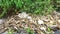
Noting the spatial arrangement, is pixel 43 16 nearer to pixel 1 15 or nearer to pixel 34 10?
pixel 34 10

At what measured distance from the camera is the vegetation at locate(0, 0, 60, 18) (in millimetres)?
4602

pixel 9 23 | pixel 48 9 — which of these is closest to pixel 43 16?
pixel 48 9

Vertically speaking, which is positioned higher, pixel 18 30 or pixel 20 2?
pixel 20 2

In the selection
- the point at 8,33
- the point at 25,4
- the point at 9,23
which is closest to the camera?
the point at 8,33

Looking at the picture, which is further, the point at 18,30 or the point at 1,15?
the point at 1,15

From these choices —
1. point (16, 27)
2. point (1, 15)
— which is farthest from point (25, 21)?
point (1, 15)

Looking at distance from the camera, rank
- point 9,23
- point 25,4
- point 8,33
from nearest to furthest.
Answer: point 8,33, point 9,23, point 25,4

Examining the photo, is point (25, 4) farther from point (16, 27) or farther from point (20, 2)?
point (16, 27)

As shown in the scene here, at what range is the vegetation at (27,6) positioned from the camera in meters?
4.60

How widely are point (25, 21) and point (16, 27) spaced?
0.27 meters

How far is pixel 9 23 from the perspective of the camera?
4.46m

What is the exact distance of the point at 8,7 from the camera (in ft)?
15.1

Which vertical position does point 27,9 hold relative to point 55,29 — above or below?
above

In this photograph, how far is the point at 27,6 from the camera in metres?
4.82
